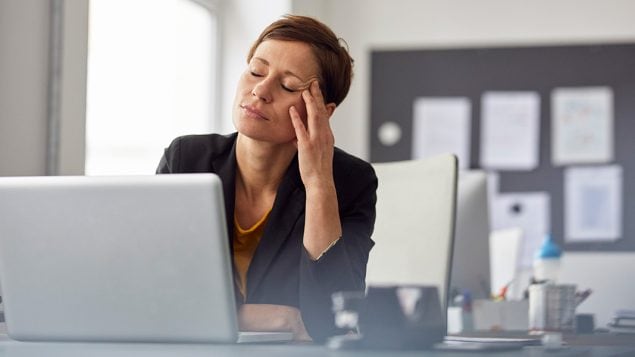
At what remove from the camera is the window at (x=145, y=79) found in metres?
3.35

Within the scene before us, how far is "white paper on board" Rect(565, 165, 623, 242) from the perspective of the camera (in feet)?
14.8

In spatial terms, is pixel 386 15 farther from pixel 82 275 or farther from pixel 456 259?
pixel 82 275

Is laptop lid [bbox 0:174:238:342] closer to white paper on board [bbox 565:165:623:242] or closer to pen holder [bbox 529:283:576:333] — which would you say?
pen holder [bbox 529:283:576:333]

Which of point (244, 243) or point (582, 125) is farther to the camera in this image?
Answer: point (582, 125)

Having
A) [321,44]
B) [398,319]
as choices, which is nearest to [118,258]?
[398,319]

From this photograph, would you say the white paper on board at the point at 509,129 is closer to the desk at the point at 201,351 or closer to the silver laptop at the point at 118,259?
the desk at the point at 201,351

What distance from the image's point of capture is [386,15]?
4766mm

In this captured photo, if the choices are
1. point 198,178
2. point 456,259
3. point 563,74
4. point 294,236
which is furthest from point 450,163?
point 563,74

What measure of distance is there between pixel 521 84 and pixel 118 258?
3.55 metres

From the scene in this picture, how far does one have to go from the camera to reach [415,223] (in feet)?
7.43

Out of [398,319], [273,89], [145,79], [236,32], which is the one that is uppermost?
[236,32]

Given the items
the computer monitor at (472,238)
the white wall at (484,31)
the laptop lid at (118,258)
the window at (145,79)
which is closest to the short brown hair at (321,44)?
the computer monitor at (472,238)

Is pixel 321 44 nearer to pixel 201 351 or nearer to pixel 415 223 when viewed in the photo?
pixel 415 223

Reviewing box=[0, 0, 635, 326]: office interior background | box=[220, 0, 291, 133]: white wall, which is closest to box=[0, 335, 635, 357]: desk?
box=[0, 0, 635, 326]: office interior background
